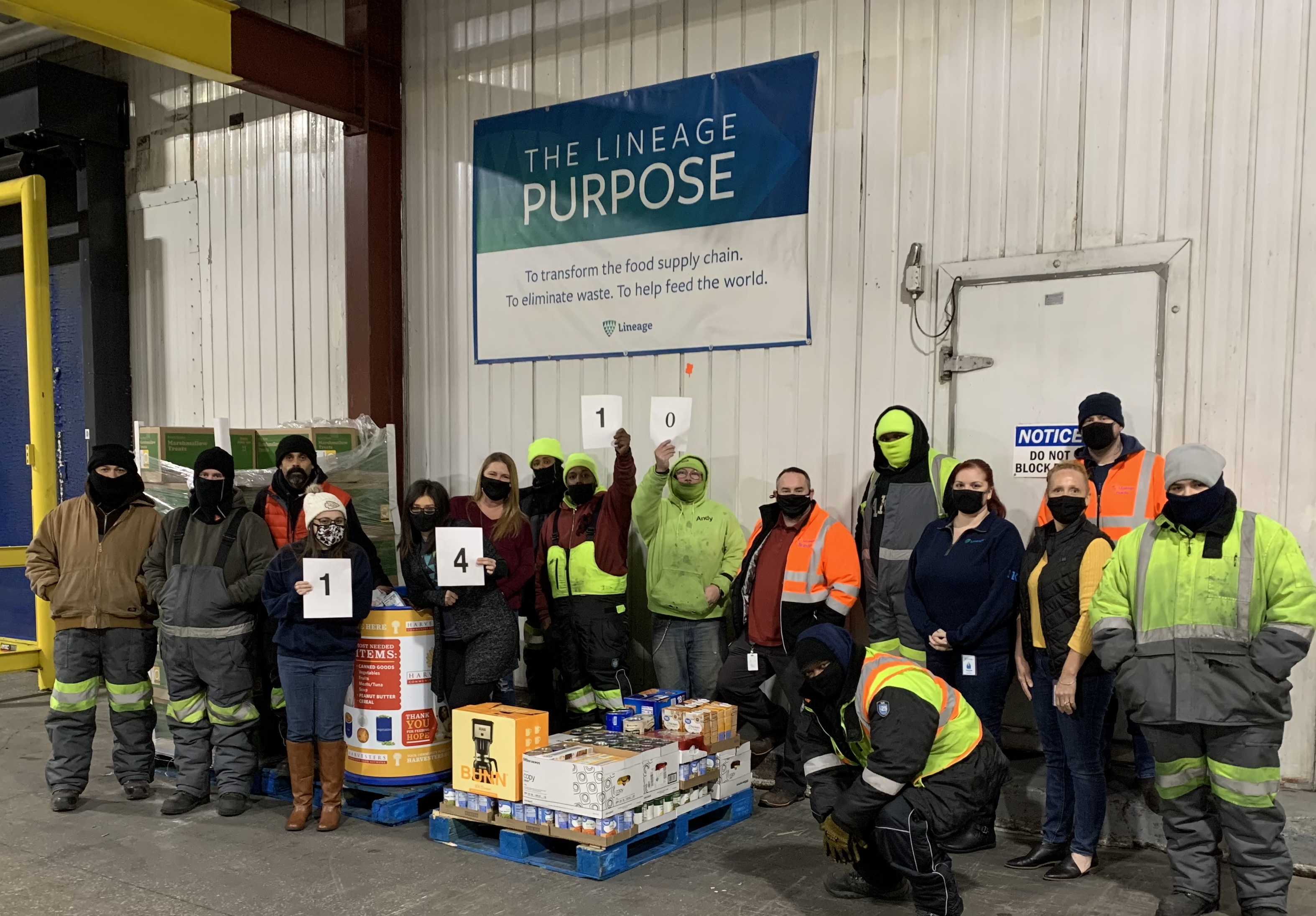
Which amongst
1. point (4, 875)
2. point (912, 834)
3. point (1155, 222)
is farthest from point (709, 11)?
point (4, 875)

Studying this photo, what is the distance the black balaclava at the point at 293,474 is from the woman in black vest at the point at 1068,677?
3991 millimetres

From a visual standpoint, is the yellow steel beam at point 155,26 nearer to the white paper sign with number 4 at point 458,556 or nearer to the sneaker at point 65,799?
the white paper sign with number 4 at point 458,556

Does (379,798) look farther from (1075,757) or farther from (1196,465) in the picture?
(1196,465)

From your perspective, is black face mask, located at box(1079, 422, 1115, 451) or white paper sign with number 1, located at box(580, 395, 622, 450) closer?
black face mask, located at box(1079, 422, 1115, 451)

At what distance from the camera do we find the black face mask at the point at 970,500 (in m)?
5.16

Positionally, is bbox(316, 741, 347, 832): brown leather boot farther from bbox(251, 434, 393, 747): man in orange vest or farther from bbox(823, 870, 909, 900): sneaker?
bbox(823, 870, 909, 900): sneaker

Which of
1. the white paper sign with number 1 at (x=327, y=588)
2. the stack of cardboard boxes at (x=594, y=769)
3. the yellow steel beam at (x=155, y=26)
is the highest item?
the yellow steel beam at (x=155, y=26)

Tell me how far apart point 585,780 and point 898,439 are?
246cm

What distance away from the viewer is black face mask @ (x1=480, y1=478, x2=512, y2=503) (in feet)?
20.4

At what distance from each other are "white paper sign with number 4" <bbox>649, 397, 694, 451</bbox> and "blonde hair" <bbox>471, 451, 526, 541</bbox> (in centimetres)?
89

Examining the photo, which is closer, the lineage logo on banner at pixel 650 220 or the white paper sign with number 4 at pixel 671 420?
the white paper sign with number 4 at pixel 671 420

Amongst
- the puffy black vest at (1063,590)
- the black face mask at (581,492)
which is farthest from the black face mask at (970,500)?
the black face mask at (581,492)

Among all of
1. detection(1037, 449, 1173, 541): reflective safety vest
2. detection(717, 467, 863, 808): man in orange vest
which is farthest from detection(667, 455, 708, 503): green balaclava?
detection(1037, 449, 1173, 541): reflective safety vest

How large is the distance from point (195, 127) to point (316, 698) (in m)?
6.73
